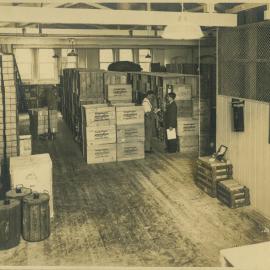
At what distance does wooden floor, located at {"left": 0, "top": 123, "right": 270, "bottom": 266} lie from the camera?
228 inches

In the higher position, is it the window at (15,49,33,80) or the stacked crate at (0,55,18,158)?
the window at (15,49,33,80)

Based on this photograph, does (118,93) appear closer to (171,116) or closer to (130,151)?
(171,116)

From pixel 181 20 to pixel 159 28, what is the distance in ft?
32.1

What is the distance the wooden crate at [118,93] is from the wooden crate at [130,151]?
Result: 6.83 feet

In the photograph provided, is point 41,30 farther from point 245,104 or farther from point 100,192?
point 245,104

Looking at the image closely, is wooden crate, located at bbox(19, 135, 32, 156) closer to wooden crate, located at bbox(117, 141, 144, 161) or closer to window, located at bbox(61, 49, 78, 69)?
wooden crate, located at bbox(117, 141, 144, 161)

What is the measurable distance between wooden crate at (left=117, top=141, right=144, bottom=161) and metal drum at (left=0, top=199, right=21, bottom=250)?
5.28m

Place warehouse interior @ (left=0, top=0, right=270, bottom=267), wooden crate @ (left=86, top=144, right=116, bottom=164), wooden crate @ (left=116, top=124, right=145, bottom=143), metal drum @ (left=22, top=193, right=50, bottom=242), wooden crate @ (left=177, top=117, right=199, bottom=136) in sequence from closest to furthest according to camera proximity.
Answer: warehouse interior @ (left=0, top=0, right=270, bottom=267), metal drum @ (left=22, top=193, right=50, bottom=242), wooden crate @ (left=86, top=144, right=116, bottom=164), wooden crate @ (left=116, top=124, right=145, bottom=143), wooden crate @ (left=177, top=117, right=199, bottom=136)

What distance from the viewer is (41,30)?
41.0 feet

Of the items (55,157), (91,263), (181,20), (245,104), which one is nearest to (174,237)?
(91,263)

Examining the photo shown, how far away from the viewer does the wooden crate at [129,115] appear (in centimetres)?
1111

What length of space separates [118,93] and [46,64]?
10.9 metres

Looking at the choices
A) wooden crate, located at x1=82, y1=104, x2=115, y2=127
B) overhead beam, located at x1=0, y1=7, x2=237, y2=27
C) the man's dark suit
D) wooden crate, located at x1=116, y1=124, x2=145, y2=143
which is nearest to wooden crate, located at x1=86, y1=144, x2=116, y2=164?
wooden crate, located at x1=116, y1=124, x2=145, y2=143

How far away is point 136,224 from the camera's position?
6926 mm
